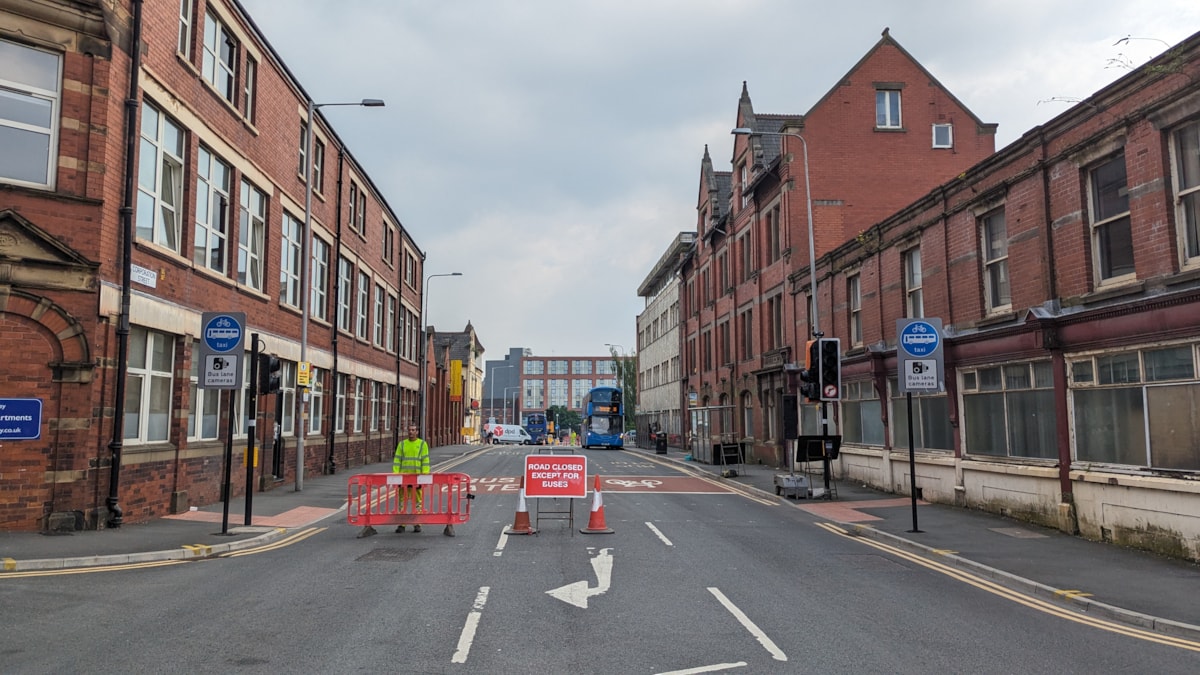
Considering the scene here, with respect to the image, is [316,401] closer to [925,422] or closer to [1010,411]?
[925,422]

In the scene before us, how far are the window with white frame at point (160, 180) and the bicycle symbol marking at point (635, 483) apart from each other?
43.7 feet

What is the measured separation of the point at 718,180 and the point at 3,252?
4052cm

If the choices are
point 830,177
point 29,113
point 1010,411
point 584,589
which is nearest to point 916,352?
point 1010,411

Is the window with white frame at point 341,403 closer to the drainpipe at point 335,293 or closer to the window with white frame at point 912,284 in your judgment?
the drainpipe at point 335,293

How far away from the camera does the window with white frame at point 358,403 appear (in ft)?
102

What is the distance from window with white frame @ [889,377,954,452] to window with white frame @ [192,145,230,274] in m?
15.9

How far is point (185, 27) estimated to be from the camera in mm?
16828

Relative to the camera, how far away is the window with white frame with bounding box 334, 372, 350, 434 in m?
28.5

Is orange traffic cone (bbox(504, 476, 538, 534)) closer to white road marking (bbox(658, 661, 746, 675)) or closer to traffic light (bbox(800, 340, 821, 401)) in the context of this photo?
white road marking (bbox(658, 661, 746, 675))

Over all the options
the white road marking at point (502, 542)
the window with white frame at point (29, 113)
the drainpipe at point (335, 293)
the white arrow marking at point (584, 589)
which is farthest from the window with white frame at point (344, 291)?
the white arrow marking at point (584, 589)

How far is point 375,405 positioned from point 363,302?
4.81 meters

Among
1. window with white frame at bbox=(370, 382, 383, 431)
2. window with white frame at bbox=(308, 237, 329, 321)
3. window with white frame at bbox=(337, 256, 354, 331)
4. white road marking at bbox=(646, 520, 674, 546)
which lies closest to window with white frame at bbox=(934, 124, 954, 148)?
window with white frame at bbox=(337, 256, 354, 331)

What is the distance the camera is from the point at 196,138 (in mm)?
16891

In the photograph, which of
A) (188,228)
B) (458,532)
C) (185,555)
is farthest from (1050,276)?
(188,228)
